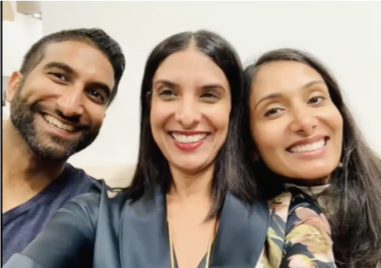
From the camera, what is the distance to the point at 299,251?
2.93ft

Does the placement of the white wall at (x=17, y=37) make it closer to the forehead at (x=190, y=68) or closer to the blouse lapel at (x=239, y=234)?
the forehead at (x=190, y=68)

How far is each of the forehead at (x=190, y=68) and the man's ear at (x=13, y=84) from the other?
1.60ft

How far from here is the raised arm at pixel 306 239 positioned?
87 cm

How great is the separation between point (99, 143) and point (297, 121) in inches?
38.1

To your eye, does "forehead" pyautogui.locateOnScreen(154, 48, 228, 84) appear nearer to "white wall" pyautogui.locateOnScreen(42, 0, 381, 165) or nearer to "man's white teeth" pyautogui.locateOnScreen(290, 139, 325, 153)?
"man's white teeth" pyautogui.locateOnScreen(290, 139, 325, 153)

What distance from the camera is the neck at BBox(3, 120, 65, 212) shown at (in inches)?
47.7

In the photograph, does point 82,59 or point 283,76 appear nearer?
point 283,76

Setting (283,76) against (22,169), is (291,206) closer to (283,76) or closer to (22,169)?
(283,76)

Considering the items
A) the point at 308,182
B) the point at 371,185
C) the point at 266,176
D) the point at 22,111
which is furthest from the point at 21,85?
the point at 371,185

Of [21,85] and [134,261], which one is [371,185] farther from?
[21,85]

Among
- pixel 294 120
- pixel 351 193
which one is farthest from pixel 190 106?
pixel 351 193

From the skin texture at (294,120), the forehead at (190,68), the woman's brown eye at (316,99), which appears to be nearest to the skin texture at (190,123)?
the forehead at (190,68)

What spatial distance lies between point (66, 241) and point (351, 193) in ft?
2.42

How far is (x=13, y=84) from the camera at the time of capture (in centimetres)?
130
